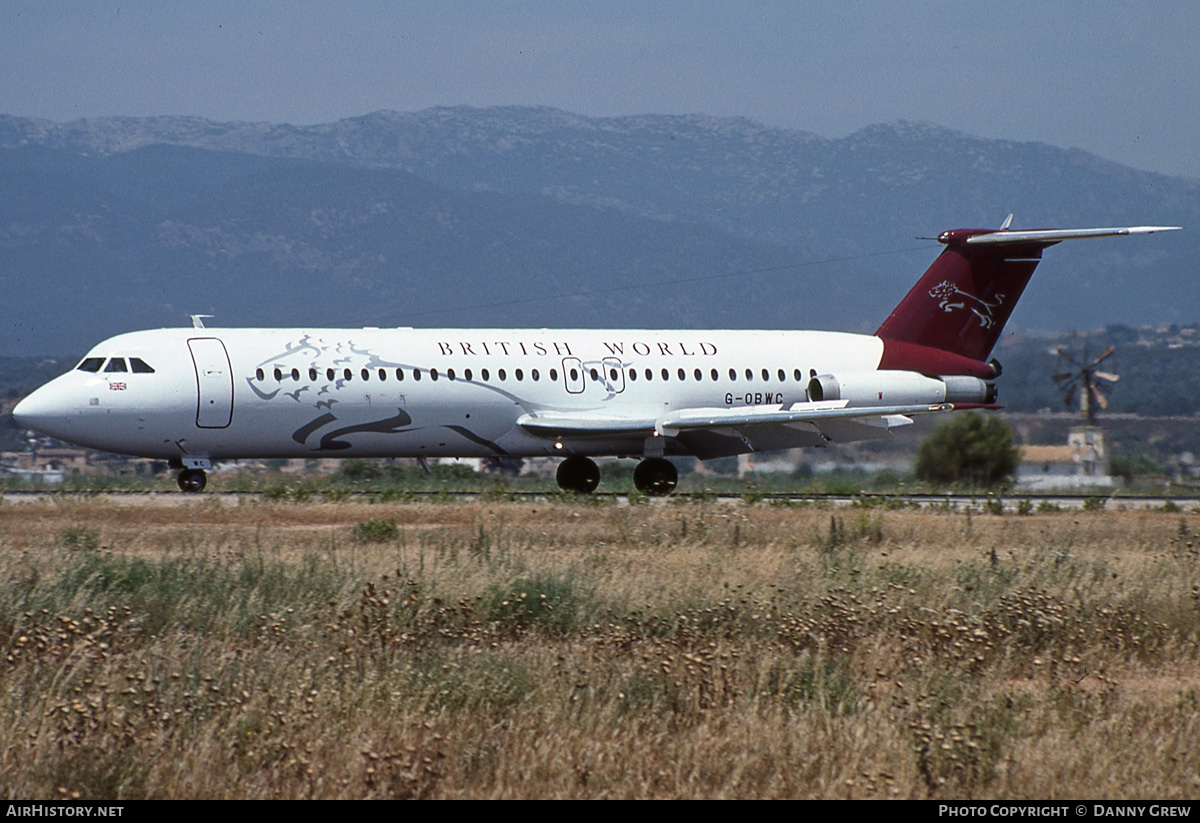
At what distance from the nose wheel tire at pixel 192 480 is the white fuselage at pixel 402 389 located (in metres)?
0.33

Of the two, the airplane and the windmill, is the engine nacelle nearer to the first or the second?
the airplane

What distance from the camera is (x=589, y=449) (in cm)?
3092

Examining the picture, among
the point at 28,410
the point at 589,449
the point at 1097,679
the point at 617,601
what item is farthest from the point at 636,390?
the point at 1097,679

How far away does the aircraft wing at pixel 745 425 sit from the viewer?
2986 centimetres

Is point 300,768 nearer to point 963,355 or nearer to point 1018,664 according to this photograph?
point 1018,664

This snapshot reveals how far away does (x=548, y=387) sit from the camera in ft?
98.2

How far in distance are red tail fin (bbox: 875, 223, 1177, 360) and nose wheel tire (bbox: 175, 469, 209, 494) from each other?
15206 millimetres

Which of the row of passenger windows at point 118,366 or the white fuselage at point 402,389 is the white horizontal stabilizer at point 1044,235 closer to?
the white fuselage at point 402,389

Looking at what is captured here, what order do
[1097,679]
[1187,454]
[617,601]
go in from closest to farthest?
[1097,679], [617,601], [1187,454]

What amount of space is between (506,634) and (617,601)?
4.51 ft

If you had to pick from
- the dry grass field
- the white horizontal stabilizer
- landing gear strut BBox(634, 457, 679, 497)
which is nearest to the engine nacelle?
the white horizontal stabilizer

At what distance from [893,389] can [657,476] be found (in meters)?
5.38

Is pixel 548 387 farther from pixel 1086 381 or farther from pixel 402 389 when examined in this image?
pixel 1086 381
